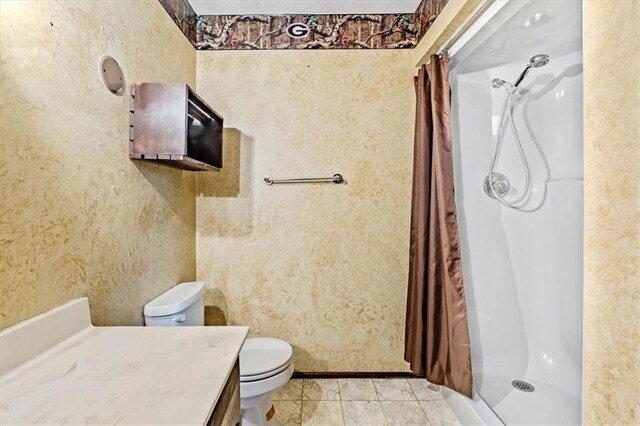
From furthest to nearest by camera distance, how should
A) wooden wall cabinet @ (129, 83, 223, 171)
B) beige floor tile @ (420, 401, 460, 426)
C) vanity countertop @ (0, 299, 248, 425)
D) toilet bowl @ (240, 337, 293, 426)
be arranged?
beige floor tile @ (420, 401, 460, 426) → toilet bowl @ (240, 337, 293, 426) → wooden wall cabinet @ (129, 83, 223, 171) → vanity countertop @ (0, 299, 248, 425)

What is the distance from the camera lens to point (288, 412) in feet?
5.87

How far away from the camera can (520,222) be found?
1.91 m

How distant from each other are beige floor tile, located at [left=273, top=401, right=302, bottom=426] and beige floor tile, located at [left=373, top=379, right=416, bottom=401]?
487mm

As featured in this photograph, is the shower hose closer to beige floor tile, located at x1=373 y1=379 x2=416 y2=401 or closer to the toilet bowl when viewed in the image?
beige floor tile, located at x1=373 y1=379 x2=416 y2=401

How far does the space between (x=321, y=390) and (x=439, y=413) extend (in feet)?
2.21

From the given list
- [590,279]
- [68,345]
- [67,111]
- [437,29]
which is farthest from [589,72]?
[68,345]

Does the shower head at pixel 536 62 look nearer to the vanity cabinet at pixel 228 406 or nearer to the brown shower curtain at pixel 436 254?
the brown shower curtain at pixel 436 254

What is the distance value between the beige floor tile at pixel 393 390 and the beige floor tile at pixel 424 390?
0.03 metres

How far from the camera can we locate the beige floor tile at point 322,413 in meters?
1.70

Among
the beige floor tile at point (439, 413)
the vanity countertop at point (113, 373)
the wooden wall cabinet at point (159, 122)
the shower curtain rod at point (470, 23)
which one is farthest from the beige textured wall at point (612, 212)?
the wooden wall cabinet at point (159, 122)

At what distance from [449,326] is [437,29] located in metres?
1.50

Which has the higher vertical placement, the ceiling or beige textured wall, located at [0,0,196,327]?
the ceiling

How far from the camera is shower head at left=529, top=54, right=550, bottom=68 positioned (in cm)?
172

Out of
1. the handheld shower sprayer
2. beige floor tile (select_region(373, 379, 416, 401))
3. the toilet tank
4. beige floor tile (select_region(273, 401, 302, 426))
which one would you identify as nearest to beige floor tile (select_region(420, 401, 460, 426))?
beige floor tile (select_region(373, 379, 416, 401))
